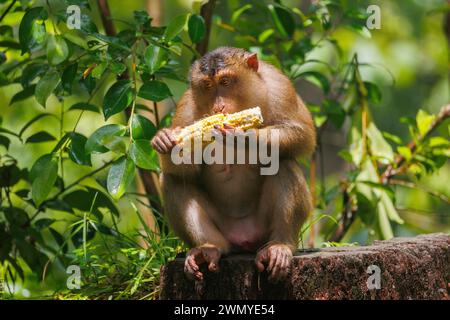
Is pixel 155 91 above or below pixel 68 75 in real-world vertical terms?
below

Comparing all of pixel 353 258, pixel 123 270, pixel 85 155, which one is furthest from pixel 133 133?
pixel 353 258

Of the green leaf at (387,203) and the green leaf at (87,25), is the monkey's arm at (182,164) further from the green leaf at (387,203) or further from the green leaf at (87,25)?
the green leaf at (387,203)

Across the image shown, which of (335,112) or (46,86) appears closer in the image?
(46,86)

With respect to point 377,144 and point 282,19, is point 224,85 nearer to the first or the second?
point 282,19

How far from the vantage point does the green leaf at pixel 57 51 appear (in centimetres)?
592

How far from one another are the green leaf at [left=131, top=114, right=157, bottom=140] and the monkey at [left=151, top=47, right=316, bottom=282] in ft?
0.72

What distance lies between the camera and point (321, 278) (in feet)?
16.5

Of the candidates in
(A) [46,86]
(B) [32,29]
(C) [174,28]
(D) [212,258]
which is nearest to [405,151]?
(C) [174,28]

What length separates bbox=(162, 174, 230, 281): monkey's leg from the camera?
18.0 ft

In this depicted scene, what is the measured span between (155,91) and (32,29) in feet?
3.60

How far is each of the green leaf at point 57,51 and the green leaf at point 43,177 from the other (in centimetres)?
74

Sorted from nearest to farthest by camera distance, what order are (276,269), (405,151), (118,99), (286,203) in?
(276,269), (286,203), (118,99), (405,151)

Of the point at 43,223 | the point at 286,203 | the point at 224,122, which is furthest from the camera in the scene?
the point at 43,223
